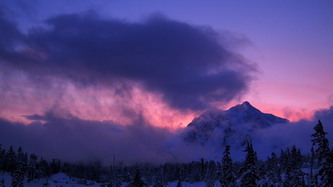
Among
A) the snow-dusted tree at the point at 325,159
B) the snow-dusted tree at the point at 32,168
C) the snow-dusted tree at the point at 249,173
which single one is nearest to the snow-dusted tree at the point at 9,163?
the snow-dusted tree at the point at 32,168

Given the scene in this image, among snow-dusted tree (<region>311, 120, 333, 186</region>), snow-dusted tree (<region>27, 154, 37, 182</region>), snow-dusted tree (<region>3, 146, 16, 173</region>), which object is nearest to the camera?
snow-dusted tree (<region>311, 120, 333, 186</region>)

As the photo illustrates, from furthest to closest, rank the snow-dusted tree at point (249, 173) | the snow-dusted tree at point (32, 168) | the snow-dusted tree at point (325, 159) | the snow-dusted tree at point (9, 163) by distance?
the snow-dusted tree at point (9, 163) → the snow-dusted tree at point (32, 168) → the snow-dusted tree at point (249, 173) → the snow-dusted tree at point (325, 159)

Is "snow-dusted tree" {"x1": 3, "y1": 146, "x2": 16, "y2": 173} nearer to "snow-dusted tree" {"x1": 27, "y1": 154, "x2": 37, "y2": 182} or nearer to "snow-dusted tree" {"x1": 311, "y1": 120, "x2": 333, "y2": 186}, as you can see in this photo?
"snow-dusted tree" {"x1": 27, "y1": 154, "x2": 37, "y2": 182}

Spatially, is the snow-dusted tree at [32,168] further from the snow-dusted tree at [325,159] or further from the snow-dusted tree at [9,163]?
the snow-dusted tree at [325,159]

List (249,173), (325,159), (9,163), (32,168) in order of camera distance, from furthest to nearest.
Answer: (9,163) → (32,168) → (249,173) → (325,159)

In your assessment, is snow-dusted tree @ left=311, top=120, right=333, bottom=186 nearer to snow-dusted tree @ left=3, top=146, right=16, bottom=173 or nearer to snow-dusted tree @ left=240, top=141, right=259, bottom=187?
snow-dusted tree @ left=240, top=141, right=259, bottom=187

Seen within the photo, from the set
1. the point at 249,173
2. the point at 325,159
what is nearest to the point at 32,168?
the point at 249,173

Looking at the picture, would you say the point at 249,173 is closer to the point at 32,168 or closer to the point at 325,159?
the point at 325,159

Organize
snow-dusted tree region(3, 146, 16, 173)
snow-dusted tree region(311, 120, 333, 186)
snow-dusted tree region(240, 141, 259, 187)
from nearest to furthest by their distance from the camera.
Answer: snow-dusted tree region(311, 120, 333, 186) → snow-dusted tree region(240, 141, 259, 187) → snow-dusted tree region(3, 146, 16, 173)

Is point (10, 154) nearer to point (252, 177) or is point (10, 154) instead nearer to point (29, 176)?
point (29, 176)

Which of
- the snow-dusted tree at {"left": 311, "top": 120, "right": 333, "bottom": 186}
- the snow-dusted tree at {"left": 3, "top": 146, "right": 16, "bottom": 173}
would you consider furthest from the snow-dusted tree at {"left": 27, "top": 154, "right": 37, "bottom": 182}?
the snow-dusted tree at {"left": 311, "top": 120, "right": 333, "bottom": 186}

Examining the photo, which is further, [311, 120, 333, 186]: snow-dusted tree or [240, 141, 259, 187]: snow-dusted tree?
[240, 141, 259, 187]: snow-dusted tree

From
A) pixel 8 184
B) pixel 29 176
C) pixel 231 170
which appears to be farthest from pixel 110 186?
pixel 231 170

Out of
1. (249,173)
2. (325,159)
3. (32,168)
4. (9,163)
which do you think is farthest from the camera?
(9,163)
